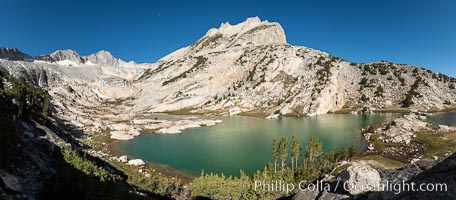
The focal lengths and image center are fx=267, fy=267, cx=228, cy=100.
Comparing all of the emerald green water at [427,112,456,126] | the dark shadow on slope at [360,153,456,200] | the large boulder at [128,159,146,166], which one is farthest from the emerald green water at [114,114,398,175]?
the dark shadow on slope at [360,153,456,200]

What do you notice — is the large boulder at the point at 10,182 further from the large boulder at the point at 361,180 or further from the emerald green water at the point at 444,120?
the emerald green water at the point at 444,120

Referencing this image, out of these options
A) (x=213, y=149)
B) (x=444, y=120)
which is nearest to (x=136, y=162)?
(x=213, y=149)

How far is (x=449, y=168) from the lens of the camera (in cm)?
1182

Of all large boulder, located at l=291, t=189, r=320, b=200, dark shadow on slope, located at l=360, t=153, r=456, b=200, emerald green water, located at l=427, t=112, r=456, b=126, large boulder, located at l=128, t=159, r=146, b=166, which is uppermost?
dark shadow on slope, located at l=360, t=153, r=456, b=200

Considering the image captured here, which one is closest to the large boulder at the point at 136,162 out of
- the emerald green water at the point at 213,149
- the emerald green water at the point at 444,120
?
the emerald green water at the point at 213,149

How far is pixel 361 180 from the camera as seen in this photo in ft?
74.2

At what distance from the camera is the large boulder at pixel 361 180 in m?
21.7

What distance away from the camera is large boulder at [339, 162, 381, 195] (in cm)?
2173

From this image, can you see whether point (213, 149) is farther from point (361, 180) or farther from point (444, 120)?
point (444, 120)

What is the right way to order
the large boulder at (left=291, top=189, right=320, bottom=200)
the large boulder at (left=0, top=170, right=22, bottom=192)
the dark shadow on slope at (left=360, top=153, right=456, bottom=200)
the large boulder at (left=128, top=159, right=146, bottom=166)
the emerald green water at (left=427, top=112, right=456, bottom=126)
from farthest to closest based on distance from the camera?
1. the emerald green water at (left=427, top=112, right=456, bottom=126)
2. the large boulder at (left=128, top=159, right=146, bottom=166)
3. the large boulder at (left=291, top=189, right=320, bottom=200)
4. the large boulder at (left=0, top=170, right=22, bottom=192)
5. the dark shadow on slope at (left=360, top=153, right=456, bottom=200)

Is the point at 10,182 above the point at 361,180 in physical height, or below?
below

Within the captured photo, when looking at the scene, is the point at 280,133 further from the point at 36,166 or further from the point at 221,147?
the point at 36,166

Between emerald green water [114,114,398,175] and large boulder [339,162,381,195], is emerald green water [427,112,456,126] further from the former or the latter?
large boulder [339,162,381,195]

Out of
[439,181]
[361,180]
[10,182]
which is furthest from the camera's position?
[361,180]
